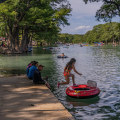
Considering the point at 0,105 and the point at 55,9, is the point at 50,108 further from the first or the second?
the point at 55,9

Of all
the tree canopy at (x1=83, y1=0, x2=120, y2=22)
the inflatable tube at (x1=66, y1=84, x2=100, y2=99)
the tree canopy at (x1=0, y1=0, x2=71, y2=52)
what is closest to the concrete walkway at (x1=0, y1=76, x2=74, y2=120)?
the inflatable tube at (x1=66, y1=84, x2=100, y2=99)

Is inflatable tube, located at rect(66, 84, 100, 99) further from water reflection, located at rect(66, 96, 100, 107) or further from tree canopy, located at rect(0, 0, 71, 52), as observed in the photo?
tree canopy, located at rect(0, 0, 71, 52)

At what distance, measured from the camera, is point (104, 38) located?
5925 inches

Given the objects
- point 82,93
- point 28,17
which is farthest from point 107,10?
point 28,17

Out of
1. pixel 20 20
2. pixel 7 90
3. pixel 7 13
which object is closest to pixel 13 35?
pixel 20 20

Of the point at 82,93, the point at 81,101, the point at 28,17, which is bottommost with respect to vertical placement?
the point at 81,101

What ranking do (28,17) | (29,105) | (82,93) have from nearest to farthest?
(29,105) → (82,93) → (28,17)

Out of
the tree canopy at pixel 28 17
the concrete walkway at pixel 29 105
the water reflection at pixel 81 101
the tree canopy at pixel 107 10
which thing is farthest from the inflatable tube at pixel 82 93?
the tree canopy at pixel 28 17

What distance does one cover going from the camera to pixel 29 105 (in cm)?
712

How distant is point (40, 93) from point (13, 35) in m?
38.6

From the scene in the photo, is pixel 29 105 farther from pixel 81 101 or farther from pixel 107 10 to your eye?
pixel 107 10

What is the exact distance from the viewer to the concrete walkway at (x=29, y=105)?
6.03 metres

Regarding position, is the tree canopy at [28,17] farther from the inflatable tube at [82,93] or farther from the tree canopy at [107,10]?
the inflatable tube at [82,93]

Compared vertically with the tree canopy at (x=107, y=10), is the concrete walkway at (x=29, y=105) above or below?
below
